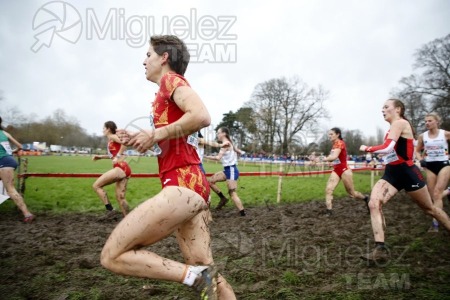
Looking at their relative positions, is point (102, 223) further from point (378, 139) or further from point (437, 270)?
point (378, 139)

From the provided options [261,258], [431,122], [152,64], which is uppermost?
[152,64]

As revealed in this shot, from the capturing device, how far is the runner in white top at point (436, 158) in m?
5.81

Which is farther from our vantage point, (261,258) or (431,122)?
(431,122)

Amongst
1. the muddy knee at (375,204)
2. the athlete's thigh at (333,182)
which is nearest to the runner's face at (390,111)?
the muddy knee at (375,204)

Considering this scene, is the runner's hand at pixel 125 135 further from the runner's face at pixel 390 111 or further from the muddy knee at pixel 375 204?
the runner's face at pixel 390 111

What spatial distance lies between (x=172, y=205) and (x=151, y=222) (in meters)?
0.16

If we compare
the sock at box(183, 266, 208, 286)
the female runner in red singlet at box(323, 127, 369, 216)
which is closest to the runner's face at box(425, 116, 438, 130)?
the female runner in red singlet at box(323, 127, 369, 216)

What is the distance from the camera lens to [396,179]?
4.32m

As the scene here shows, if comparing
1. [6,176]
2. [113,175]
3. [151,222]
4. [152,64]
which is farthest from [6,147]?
[151,222]

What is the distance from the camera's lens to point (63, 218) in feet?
22.8

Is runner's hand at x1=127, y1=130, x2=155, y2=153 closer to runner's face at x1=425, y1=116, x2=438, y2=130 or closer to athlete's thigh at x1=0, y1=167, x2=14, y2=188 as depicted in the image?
athlete's thigh at x1=0, y1=167, x2=14, y2=188

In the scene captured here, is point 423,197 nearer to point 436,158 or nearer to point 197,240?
point 436,158

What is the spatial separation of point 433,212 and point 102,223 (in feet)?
20.4

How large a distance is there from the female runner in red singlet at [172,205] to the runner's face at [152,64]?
0.01 metres
